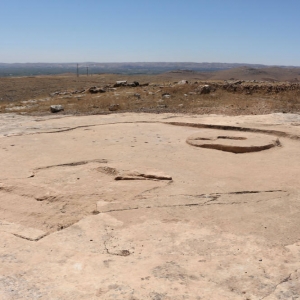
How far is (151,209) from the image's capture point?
4828 millimetres

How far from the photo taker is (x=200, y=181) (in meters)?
5.83

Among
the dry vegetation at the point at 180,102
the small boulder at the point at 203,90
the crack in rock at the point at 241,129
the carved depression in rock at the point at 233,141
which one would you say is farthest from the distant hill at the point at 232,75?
the carved depression in rock at the point at 233,141

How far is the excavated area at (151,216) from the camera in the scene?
10.5 ft

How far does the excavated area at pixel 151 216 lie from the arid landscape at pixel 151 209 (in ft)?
0.05

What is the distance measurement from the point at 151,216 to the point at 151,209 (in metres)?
0.20

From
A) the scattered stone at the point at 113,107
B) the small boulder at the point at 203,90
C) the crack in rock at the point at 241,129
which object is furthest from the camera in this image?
the small boulder at the point at 203,90

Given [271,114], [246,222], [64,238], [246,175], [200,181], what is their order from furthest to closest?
[271,114] < [246,175] < [200,181] < [246,222] < [64,238]

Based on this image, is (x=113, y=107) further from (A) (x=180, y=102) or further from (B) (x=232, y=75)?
(B) (x=232, y=75)

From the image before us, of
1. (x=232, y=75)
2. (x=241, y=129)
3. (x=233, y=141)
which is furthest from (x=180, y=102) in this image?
(x=232, y=75)

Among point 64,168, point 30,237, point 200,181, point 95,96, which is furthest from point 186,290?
point 95,96

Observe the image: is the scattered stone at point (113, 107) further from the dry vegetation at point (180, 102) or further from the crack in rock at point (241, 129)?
the crack in rock at point (241, 129)

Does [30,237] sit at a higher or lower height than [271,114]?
lower

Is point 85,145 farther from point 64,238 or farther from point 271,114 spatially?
point 271,114

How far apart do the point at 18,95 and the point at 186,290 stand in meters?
21.1
